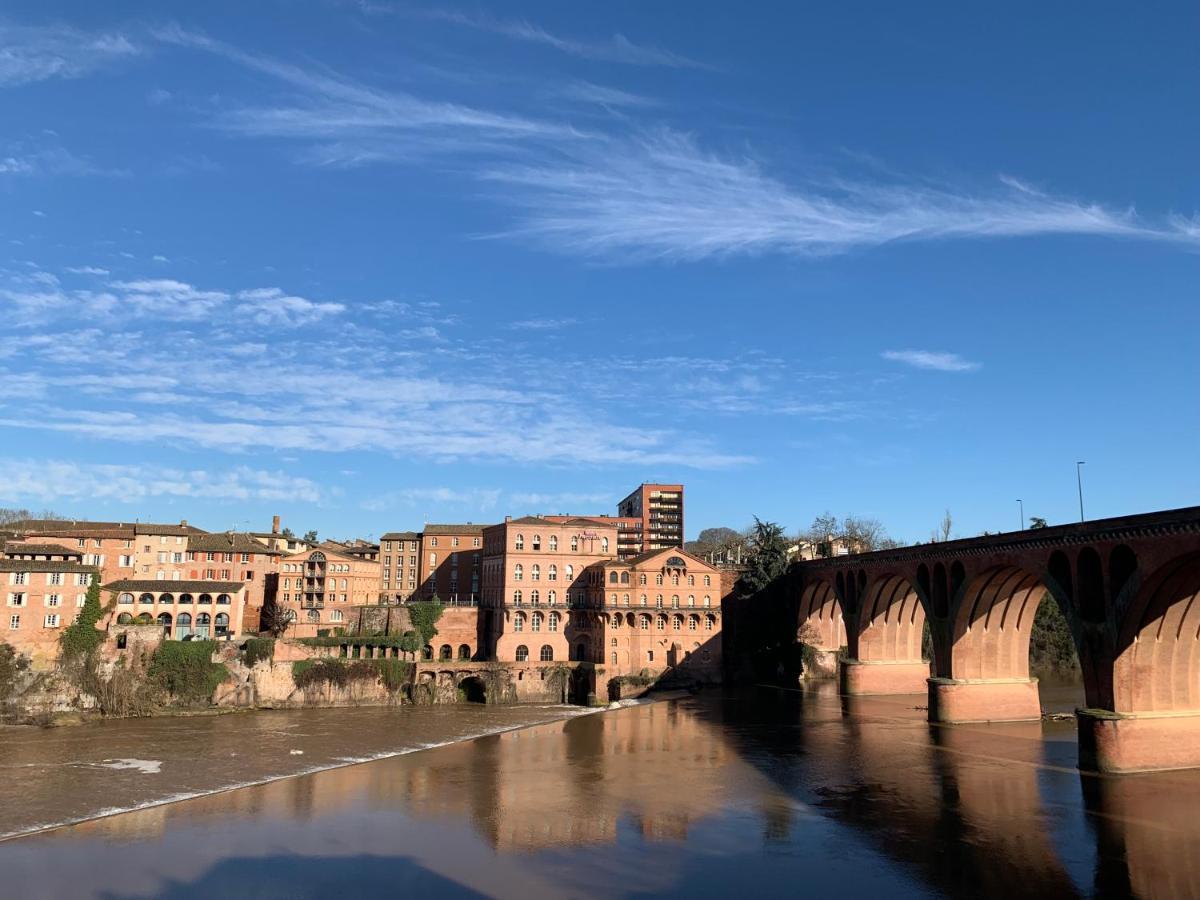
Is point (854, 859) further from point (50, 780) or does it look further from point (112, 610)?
point (112, 610)

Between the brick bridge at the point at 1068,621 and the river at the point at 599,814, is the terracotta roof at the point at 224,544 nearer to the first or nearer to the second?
the river at the point at 599,814

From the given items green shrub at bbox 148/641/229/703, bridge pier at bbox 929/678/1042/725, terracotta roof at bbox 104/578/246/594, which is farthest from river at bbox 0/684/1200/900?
terracotta roof at bbox 104/578/246/594

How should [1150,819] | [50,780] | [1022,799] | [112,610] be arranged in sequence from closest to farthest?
1. [1150,819]
2. [1022,799]
3. [50,780]
4. [112,610]

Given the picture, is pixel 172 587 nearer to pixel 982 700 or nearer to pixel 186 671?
pixel 186 671

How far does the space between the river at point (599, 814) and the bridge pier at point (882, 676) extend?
1514 centimetres

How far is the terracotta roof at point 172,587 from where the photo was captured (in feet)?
276

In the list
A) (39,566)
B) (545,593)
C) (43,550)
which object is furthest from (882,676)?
(43,550)

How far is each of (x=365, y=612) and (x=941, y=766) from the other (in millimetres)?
58911

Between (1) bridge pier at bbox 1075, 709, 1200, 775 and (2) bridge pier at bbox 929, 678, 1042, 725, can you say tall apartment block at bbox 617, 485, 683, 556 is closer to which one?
(2) bridge pier at bbox 929, 678, 1042, 725

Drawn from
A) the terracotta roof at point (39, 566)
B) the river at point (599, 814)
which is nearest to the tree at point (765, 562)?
the river at point (599, 814)

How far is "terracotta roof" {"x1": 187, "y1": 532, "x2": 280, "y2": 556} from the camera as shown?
94312mm

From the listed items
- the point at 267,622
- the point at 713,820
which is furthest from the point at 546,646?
the point at 713,820

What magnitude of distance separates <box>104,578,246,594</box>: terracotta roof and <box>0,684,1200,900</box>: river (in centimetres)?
2046

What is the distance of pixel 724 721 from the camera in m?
67.2
